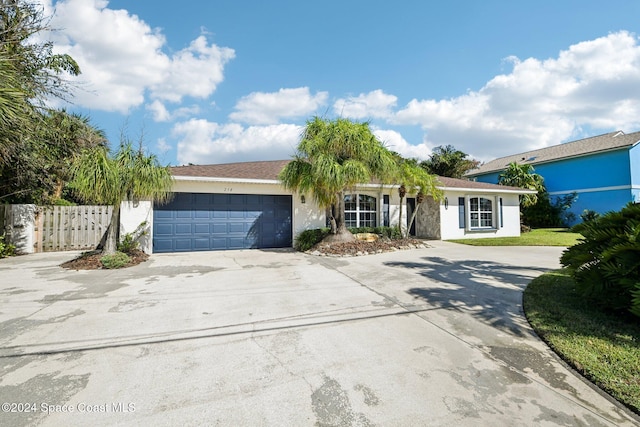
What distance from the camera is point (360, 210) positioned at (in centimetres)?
1368

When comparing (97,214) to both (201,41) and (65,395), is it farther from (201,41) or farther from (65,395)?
(65,395)

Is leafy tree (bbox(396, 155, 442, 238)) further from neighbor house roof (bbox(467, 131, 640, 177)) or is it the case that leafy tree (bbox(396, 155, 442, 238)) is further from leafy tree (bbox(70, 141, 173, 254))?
neighbor house roof (bbox(467, 131, 640, 177))

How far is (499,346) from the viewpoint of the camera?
3.39 m

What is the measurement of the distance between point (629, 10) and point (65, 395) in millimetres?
13194

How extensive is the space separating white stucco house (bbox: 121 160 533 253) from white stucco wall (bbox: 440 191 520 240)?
0.18 ft

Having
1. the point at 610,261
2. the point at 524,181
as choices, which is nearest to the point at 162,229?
the point at 610,261

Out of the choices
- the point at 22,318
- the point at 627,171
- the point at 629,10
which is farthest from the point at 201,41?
the point at 627,171

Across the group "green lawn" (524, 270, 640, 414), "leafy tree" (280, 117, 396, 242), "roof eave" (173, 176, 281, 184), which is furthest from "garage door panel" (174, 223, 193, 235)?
"green lawn" (524, 270, 640, 414)

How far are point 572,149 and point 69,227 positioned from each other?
3345 centimetres

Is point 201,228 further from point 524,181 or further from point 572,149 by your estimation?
point 572,149

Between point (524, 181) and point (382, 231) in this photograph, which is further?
point (524, 181)

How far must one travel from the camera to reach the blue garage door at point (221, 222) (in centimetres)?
1092

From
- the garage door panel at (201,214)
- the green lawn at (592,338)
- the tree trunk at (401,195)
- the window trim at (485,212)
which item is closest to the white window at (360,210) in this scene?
the tree trunk at (401,195)

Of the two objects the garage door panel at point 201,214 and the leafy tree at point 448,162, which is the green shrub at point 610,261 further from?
the leafy tree at point 448,162
